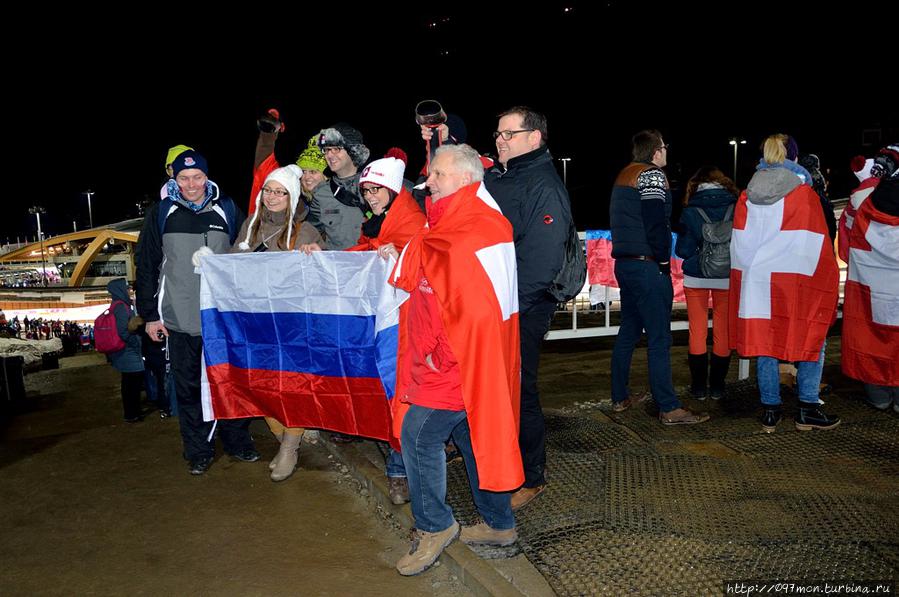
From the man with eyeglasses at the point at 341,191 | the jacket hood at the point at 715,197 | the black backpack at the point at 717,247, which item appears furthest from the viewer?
the jacket hood at the point at 715,197

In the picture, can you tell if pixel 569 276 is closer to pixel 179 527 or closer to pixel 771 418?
pixel 771 418

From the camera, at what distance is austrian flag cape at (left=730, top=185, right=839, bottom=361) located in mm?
4844

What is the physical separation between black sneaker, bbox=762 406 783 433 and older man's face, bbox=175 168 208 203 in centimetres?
440

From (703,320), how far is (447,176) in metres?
3.49

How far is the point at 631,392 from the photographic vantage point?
6.44 metres

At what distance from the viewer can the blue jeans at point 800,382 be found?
4.95 m

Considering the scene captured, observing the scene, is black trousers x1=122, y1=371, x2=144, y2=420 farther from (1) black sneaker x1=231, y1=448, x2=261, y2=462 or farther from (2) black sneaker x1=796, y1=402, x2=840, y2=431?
(2) black sneaker x1=796, y1=402, x2=840, y2=431

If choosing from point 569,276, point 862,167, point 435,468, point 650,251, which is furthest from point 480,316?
point 862,167

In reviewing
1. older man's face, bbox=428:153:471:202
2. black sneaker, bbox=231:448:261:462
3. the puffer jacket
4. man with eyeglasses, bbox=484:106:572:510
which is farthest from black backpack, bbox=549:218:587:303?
the puffer jacket

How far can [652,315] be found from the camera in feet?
16.6

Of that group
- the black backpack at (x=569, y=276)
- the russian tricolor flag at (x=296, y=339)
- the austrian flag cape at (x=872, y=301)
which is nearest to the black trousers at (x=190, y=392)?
the russian tricolor flag at (x=296, y=339)

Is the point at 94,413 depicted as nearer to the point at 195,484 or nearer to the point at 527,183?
the point at 195,484

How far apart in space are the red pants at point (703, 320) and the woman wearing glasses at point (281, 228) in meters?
3.14

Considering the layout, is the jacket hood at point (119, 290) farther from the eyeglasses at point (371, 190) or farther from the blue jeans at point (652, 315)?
the blue jeans at point (652, 315)
